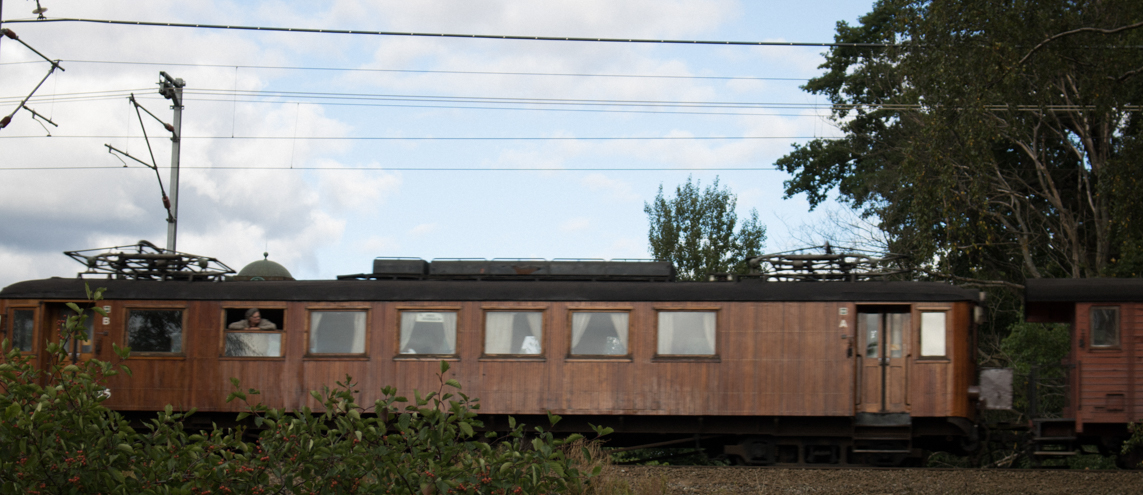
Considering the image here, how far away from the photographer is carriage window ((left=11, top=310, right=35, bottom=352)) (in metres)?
13.1

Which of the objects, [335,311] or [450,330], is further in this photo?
[335,311]

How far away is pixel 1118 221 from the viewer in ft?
60.2

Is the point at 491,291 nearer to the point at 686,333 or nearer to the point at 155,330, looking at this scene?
the point at 686,333

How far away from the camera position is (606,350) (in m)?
12.5

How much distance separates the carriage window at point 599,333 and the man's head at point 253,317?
4609 mm

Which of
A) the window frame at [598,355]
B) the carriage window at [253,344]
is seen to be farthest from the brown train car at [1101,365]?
the carriage window at [253,344]

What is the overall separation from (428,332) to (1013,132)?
1502 centimetres

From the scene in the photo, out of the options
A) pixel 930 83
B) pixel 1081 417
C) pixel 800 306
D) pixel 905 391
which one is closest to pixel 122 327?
pixel 800 306

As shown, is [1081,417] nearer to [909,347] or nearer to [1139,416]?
[1139,416]

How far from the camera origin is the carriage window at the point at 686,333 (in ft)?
41.0

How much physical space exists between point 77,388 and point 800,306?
31.2 ft

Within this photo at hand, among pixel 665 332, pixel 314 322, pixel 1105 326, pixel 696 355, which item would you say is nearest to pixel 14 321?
pixel 314 322

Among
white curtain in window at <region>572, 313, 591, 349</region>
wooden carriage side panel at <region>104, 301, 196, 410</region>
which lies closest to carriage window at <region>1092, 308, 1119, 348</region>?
white curtain in window at <region>572, 313, 591, 349</region>

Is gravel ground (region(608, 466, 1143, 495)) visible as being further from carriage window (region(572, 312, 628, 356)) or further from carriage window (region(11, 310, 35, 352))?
carriage window (region(11, 310, 35, 352))
